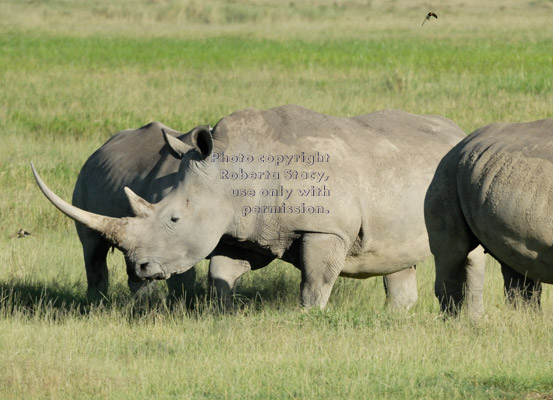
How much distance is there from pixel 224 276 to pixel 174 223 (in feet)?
2.18

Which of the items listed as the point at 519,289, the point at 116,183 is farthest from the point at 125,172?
the point at 519,289

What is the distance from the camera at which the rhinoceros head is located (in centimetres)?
809

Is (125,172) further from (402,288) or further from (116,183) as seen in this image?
(402,288)

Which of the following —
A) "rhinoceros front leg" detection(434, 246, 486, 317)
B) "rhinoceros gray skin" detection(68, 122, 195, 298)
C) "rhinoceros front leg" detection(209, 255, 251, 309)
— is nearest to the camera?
"rhinoceros front leg" detection(434, 246, 486, 317)

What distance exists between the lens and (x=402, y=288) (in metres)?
9.38

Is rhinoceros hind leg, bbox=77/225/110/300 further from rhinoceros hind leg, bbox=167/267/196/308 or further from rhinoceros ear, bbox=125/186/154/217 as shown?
rhinoceros ear, bbox=125/186/154/217

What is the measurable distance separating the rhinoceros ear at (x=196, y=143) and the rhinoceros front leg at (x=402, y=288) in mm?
2117

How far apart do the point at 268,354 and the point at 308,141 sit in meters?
2.19

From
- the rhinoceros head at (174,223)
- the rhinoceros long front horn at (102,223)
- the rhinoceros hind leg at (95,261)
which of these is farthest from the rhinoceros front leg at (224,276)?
the rhinoceros hind leg at (95,261)

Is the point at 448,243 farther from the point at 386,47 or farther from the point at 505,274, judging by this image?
the point at 386,47

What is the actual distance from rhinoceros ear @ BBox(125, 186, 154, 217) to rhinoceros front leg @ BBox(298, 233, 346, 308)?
45.7 inches

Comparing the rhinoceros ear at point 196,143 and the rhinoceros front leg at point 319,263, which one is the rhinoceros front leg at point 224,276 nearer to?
the rhinoceros front leg at point 319,263

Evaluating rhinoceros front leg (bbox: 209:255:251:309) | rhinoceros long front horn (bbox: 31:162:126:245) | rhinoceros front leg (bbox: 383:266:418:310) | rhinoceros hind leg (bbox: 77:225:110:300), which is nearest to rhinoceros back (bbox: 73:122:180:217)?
rhinoceros hind leg (bbox: 77:225:110:300)

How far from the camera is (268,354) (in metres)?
6.84
